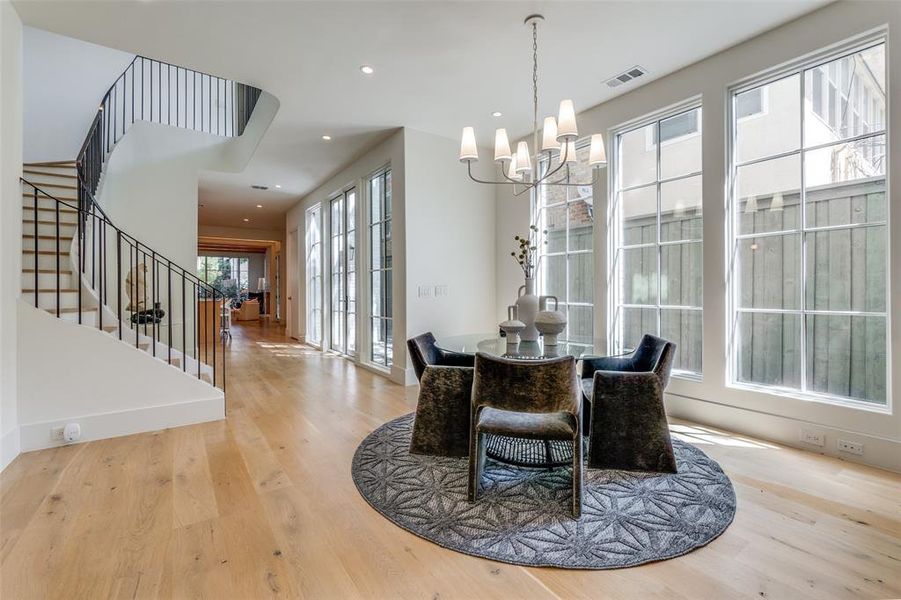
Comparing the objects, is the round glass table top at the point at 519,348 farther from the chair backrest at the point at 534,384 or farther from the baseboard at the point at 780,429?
the baseboard at the point at 780,429

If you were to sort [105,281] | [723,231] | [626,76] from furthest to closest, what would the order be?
[105,281] < [626,76] < [723,231]

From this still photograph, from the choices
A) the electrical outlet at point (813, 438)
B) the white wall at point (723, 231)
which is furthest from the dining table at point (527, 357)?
the electrical outlet at point (813, 438)

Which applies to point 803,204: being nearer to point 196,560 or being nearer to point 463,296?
point 463,296

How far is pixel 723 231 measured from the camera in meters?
3.15

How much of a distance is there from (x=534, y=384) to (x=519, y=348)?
0.78 meters

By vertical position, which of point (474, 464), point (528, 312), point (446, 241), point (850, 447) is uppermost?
point (446, 241)

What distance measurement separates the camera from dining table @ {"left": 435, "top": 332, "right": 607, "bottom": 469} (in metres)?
2.38

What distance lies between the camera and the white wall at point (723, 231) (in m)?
2.41

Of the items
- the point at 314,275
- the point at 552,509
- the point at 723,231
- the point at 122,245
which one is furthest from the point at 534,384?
the point at 314,275

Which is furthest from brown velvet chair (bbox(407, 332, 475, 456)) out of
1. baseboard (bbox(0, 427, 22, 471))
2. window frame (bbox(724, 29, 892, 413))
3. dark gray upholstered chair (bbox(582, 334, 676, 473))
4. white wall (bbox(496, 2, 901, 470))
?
baseboard (bbox(0, 427, 22, 471))

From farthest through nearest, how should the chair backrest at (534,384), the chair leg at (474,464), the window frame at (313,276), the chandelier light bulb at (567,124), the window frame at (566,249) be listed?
the window frame at (313,276) → the window frame at (566,249) → the chandelier light bulb at (567,124) → the chair leg at (474,464) → the chair backrest at (534,384)

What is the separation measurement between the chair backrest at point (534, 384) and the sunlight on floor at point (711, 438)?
64.9 inches

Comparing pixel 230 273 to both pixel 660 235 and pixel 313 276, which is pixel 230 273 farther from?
pixel 660 235

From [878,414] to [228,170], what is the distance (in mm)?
7511
